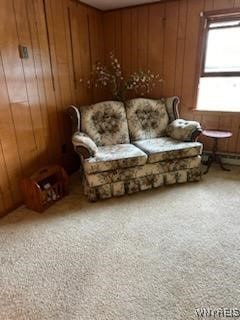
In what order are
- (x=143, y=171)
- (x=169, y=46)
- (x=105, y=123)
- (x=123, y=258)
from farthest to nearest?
(x=169, y=46)
(x=105, y=123)
(x=143, y=171)
(x=123, y=258)

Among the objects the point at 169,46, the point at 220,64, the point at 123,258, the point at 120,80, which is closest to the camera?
the point at 123,258

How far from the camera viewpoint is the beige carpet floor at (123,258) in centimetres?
139

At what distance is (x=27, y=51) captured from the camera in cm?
234

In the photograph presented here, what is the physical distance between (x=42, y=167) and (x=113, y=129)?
1001 mm

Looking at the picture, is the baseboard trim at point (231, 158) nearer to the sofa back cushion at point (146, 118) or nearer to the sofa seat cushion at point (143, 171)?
the sofa seat cushion at point (143, 171)

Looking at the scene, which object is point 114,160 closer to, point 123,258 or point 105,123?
point 105,123

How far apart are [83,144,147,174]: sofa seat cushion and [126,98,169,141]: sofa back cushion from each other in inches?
19.7

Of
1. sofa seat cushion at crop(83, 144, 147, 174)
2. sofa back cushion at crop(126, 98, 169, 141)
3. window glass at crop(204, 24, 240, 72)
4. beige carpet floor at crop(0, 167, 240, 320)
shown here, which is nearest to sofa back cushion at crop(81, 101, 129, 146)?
sofa back cushion at crop(126, 98, 169, 141)

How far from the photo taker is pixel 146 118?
3.18 m

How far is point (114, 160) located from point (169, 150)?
656 mm

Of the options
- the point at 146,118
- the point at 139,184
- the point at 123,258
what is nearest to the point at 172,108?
the point at 146,118

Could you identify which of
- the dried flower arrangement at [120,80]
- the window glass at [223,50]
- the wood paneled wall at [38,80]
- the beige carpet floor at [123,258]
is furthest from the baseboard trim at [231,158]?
the wood paneled wall at [38,80]

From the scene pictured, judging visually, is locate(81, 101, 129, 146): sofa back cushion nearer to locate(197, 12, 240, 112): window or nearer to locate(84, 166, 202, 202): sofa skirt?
locate(84, 166, 202, 202): sofa skirt

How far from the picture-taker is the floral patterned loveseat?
98.0 inches
